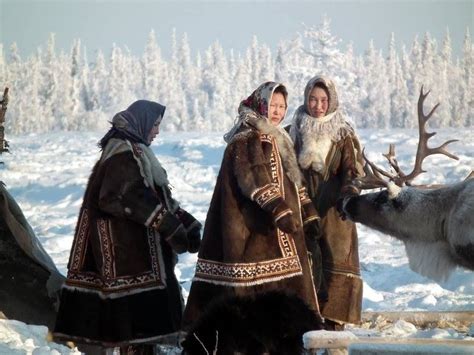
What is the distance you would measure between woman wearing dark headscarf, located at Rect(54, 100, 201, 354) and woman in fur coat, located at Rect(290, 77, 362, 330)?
3.30 feet

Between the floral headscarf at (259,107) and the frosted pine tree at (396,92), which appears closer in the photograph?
the floral headscarf at (259,107)

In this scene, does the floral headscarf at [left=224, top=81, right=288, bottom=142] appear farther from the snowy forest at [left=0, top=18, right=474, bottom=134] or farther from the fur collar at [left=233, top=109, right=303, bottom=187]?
the snowy forest at [left=0, top=18, right=474, bottom=134]

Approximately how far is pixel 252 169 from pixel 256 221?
0.30 meters

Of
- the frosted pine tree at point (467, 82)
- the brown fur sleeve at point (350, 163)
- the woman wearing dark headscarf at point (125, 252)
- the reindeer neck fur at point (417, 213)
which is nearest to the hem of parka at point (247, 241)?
the woman wearing dark headscarf at point (125, 252)

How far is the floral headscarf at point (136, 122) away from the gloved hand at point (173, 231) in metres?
0.52

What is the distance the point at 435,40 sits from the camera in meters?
73.2

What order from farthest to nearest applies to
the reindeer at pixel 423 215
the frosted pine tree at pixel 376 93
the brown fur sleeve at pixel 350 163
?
the frosted pine tree at pixel 376 93 < the brown fur sleeve at pixel 350 163 < the reindeer at pixel 423 215

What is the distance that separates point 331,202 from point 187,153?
23929 mm

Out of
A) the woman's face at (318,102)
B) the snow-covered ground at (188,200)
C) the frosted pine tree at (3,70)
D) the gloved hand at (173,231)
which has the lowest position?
the snow-covered ground at (188,200)

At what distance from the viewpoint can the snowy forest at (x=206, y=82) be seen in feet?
209

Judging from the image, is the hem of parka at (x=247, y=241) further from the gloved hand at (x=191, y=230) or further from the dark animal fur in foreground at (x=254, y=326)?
the dark animal fur in foreground at (x=254, y=326)

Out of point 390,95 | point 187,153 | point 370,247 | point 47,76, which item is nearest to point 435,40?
point 390,95

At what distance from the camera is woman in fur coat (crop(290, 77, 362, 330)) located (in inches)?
212

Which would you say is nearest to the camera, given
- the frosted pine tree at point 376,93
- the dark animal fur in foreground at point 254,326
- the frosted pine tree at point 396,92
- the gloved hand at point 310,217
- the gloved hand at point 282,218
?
the dark animal fur in foreground at point 254,326
